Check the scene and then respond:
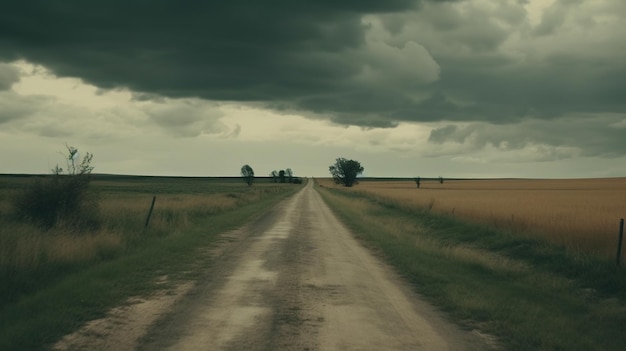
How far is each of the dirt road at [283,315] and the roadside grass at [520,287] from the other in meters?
0.68


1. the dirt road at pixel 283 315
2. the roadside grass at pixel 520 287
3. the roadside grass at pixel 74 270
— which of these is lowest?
the roadside grass at pixel 520 287

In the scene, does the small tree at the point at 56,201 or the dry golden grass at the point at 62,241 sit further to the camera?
the small tree at the point at 56,201

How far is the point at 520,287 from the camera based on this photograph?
12.4 m

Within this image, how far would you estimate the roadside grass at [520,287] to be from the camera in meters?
8.25

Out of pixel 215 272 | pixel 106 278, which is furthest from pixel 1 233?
pixel 215 272

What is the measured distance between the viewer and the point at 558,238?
18.5 metres

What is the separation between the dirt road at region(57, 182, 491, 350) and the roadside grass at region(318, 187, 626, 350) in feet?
2.22

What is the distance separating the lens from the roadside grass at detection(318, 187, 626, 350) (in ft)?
27.1

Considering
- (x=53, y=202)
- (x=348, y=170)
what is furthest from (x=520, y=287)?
(x=348, y=170)

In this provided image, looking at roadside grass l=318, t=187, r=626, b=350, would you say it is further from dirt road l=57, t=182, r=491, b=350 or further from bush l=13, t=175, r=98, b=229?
bush l=13, t=175, r=98, b=229

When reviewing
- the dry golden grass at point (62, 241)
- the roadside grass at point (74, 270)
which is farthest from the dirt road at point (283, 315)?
the dry golden grass at point (62, 241)

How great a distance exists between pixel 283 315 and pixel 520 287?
6713 millimetres

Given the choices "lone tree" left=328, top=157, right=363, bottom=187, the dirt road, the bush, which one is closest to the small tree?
the bush

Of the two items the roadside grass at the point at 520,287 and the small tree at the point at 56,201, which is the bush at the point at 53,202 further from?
the roadside grass at the point at 520,287
